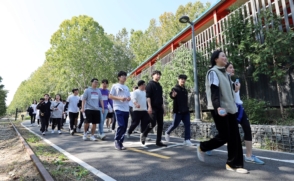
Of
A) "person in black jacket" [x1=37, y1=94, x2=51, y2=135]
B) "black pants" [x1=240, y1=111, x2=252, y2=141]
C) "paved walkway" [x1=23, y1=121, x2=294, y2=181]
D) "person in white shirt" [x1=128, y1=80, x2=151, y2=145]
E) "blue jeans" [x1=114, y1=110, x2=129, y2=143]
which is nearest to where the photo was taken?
"paved walkway" [x1=23, y1=121, x2=294, y2=181]

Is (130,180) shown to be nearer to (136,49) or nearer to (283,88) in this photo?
(283,88)

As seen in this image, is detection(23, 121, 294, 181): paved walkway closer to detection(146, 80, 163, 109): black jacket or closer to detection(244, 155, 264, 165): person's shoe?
detection(244, 155, 264, 165): person's shoe

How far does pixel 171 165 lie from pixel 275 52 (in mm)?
5119

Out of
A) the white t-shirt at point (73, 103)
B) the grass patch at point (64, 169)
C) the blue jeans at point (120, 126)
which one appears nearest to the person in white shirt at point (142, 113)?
the blue jeans at point (120, 126)

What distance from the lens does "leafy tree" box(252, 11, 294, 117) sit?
6660 mm

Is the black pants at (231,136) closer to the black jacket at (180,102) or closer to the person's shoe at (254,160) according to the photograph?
the person's shoe at (254,160)

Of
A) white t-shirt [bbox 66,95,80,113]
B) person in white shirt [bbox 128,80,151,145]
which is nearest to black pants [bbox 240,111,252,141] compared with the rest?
person in white shirt [bbox 128,80,151,145]

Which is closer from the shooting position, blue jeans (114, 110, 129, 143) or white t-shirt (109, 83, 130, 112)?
blue jeans (114, 110, 129, 143)

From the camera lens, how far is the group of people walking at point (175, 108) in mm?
3551

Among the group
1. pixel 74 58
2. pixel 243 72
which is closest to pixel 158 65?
pixel 243 72

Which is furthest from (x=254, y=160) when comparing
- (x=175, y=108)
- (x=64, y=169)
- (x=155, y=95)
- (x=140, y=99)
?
(x=64, y=169)

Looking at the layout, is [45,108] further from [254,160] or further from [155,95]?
[254,160]

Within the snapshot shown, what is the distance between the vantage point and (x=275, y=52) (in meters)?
6.81

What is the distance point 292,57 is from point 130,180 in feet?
20.6
